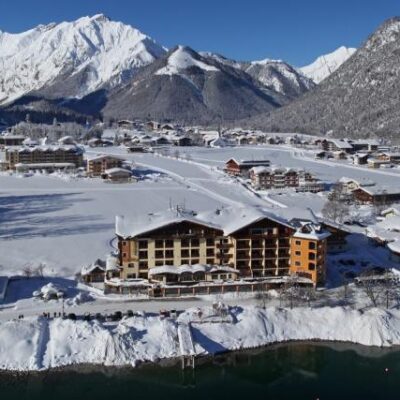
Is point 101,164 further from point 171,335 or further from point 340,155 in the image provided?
point 171,335

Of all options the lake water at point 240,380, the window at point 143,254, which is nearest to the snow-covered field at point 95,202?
the window at point 143,254

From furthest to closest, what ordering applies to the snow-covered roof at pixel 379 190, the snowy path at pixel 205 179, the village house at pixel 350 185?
the village house at pixel 350 185 < the snowy path at pixel 205 179 < the snow-covered roof at pixel 379 190

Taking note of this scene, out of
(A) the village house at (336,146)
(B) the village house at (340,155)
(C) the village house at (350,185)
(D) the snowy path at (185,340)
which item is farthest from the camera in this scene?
(A) the village house at (336,146)

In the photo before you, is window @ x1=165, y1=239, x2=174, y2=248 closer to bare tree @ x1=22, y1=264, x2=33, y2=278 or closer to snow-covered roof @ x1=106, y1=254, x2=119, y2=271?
snow-covered roof @ x1=106, y1=254, x2=119, y2=271

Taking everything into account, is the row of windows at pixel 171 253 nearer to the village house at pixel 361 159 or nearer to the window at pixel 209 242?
the window at pixel 209 242

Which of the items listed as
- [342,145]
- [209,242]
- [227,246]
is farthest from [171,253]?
[342,145]

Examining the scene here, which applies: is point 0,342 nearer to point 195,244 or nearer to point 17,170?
point 195,244
